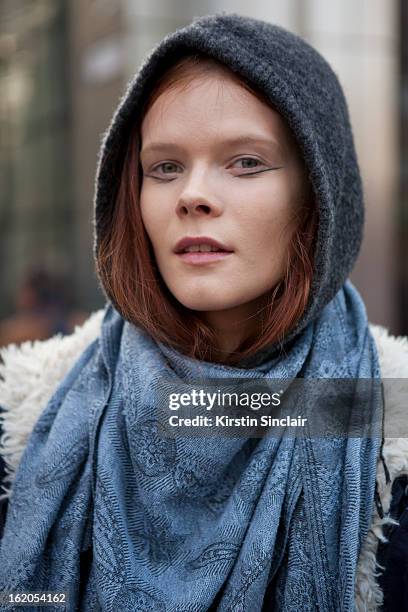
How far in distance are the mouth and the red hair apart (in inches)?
6.4

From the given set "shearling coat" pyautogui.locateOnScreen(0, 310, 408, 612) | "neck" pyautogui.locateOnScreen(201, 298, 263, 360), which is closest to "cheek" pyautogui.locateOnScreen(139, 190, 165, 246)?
"neck" pyautogui.locateOnScreen(201, 298, 263, 360)

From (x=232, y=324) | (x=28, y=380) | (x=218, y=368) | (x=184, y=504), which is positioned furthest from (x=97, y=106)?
(x=184, y=504)

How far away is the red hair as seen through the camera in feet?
4.95

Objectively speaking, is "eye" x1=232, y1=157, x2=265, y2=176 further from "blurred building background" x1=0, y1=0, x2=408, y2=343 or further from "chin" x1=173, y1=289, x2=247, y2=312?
"blurred building background" x1=0, y1=0, x2=408, y2=343

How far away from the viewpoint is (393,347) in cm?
167

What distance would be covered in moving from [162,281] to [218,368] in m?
0.28

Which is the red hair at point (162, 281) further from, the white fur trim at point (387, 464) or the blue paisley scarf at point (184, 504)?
the white fur trim at point (387, 464)

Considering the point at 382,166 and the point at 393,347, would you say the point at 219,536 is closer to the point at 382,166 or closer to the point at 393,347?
the point at 393,347

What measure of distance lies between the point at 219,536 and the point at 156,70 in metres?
1.04

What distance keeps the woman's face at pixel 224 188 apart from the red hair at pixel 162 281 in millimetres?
32

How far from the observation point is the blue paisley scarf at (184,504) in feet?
4.45

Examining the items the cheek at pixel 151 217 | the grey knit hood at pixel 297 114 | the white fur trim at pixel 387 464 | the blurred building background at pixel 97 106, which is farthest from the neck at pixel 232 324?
the blurred building background at pixel 97 106

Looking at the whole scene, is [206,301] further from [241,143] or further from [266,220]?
[241,143]

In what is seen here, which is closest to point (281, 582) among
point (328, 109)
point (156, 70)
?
point (328, 109)
